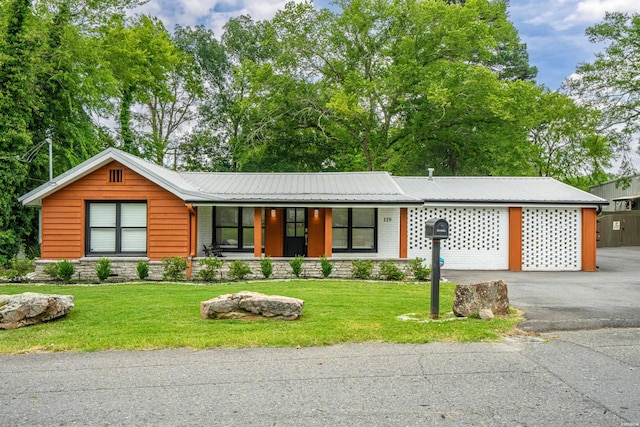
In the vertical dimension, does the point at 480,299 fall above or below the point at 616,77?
below

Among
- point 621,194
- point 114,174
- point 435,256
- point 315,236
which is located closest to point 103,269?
point 114,174

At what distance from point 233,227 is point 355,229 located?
14.0ft

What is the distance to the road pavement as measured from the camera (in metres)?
3.51

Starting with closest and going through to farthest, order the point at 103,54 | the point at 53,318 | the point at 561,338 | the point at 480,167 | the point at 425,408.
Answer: the point at 425,408, the point at 561,338, the point at 53,318, the point at 103,54, the point at 480,167

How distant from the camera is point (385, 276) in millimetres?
12492

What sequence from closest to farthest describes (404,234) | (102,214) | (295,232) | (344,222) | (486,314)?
(486,314)
(102,214)
(404,234)
(344,222)
(295,232)

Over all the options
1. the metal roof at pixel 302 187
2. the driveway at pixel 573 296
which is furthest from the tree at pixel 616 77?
the metal roof at pixel 302 187

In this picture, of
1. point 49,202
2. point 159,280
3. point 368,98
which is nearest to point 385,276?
point 159,280

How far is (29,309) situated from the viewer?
6.65m

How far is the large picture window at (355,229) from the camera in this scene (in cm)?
1490

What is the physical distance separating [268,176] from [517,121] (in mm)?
14582

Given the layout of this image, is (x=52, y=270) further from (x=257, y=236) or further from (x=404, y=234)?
(x=404, y=234)

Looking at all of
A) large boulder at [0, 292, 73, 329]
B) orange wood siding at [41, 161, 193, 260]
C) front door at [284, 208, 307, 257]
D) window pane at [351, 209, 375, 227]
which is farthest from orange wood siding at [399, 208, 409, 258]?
large boulder at [0, 292, 73, 329]

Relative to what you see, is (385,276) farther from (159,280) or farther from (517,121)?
(517,121)
